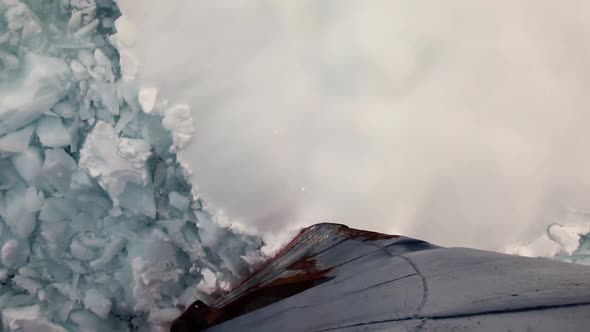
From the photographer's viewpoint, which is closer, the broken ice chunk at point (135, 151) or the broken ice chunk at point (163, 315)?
the broken ice chunk at point (135, 151)

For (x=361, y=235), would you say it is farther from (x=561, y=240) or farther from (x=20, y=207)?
(x=20, y=207)

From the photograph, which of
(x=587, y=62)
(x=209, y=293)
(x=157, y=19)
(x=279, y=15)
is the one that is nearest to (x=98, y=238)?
(x=209, y=293)

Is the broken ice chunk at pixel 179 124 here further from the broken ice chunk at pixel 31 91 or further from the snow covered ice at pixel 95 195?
the broken ice chunk at pixel 31 91

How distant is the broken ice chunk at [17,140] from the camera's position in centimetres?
124

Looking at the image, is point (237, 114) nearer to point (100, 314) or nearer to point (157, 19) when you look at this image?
point (157, 19)

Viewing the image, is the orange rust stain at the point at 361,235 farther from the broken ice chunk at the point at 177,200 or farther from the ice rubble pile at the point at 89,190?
the broken ice chunk at the point at 177,200

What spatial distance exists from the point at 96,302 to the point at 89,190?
34 cm

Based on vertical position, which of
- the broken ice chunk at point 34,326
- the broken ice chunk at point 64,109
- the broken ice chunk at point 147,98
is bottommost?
the broken ice chunk at point 34,326

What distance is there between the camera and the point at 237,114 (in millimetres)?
1338

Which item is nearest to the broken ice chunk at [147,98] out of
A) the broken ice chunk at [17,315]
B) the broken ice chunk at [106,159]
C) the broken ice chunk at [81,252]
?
the broken ice chunk at [106,159]

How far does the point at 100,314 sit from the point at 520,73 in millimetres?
1462

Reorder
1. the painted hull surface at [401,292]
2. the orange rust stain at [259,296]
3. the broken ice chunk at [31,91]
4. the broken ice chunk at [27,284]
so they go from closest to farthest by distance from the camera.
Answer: the painted hull surface at [401,292]
the orange rust stain at [259,296]
the broken ice chunk at [31,91]
the broken ice chunk at [27,284]

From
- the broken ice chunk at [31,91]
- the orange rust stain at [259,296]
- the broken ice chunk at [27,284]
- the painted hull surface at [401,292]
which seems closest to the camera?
the painted hull surface at [401,292]

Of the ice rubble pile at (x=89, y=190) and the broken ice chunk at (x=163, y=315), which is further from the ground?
the ice rubble pile at (x=89, y=190)
